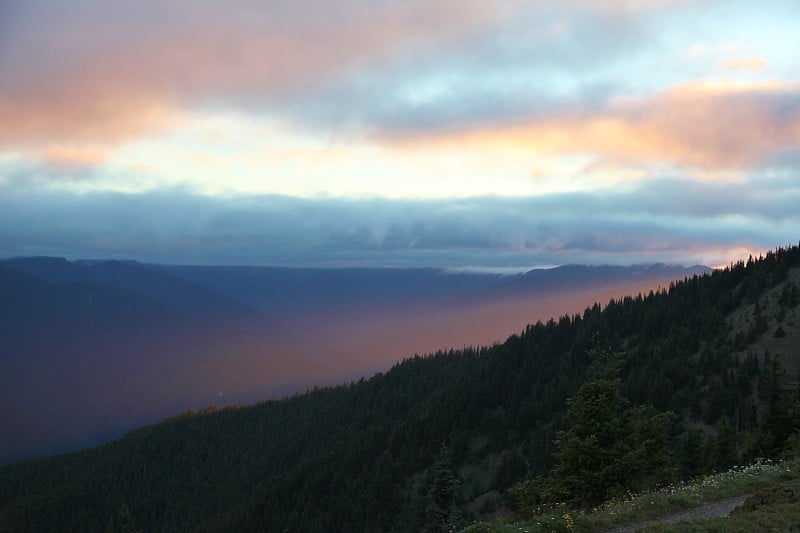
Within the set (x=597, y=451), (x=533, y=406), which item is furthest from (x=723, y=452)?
(x=533, y=406)

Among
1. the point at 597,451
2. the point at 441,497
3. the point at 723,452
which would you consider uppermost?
the point at 597,451

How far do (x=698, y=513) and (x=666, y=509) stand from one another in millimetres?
1222

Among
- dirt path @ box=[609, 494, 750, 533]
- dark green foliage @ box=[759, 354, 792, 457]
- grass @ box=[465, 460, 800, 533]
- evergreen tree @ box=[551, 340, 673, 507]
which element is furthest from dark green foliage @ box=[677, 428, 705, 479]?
dirt path @ box=[609, 494, 750, 533]

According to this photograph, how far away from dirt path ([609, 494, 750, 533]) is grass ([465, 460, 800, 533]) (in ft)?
0.98

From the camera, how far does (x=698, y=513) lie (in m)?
22.5

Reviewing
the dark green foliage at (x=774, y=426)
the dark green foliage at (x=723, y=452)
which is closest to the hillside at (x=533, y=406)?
the dark green foliage at (x=723, y=452)

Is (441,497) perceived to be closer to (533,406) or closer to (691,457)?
(691,457)

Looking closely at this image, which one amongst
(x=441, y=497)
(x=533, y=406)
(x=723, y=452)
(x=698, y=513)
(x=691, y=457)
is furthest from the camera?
(x=533, y=406)

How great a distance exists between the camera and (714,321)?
161875mm

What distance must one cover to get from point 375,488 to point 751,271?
149301mm

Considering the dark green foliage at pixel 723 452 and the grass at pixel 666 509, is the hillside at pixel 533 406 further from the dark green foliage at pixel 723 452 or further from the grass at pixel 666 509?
the grass at pixel 666 509

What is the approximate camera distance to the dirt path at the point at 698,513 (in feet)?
69.9

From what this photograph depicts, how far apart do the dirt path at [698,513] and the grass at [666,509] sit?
11.7 inches

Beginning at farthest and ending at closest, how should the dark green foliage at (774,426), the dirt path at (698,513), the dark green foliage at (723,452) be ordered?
the dark green foliage at (723,452) < the dark green foliage at (774,426) < the dirt path at (698,513)
